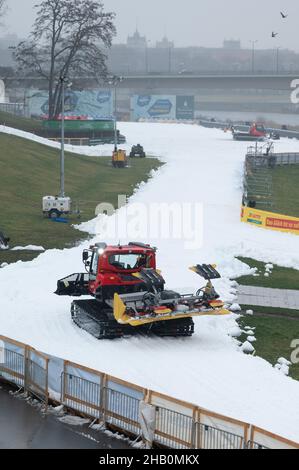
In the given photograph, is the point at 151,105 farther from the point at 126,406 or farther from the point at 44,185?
the point at 126,406

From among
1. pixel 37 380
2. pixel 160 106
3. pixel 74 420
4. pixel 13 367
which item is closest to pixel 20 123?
pixel 160 106

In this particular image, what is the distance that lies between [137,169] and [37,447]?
55774mm

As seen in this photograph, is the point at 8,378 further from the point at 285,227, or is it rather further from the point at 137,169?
the point at 137,169

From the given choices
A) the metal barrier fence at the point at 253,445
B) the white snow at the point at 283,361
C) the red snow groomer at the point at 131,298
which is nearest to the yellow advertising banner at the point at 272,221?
the red snow groomer at the point at 131,298

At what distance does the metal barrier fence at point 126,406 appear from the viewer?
53.3 ft

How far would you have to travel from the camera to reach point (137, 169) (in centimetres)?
7200

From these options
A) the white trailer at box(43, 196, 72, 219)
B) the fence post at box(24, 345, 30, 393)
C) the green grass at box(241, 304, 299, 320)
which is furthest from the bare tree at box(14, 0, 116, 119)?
the fence post at box(24, 345, 30, 393)

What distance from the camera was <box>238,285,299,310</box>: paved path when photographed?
30.4 m

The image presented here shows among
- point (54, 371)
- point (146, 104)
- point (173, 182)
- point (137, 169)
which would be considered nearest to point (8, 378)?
point (54, 371)

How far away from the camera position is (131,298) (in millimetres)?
23906

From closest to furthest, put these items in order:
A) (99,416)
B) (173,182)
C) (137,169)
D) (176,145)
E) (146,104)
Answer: (99,416)
(173,182)
(137,169)
(176,145)
(146,104)

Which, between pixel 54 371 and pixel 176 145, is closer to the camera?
pixel 54 371

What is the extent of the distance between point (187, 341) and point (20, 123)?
71.6 meters

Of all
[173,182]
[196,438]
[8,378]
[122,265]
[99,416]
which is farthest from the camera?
[173,182]
